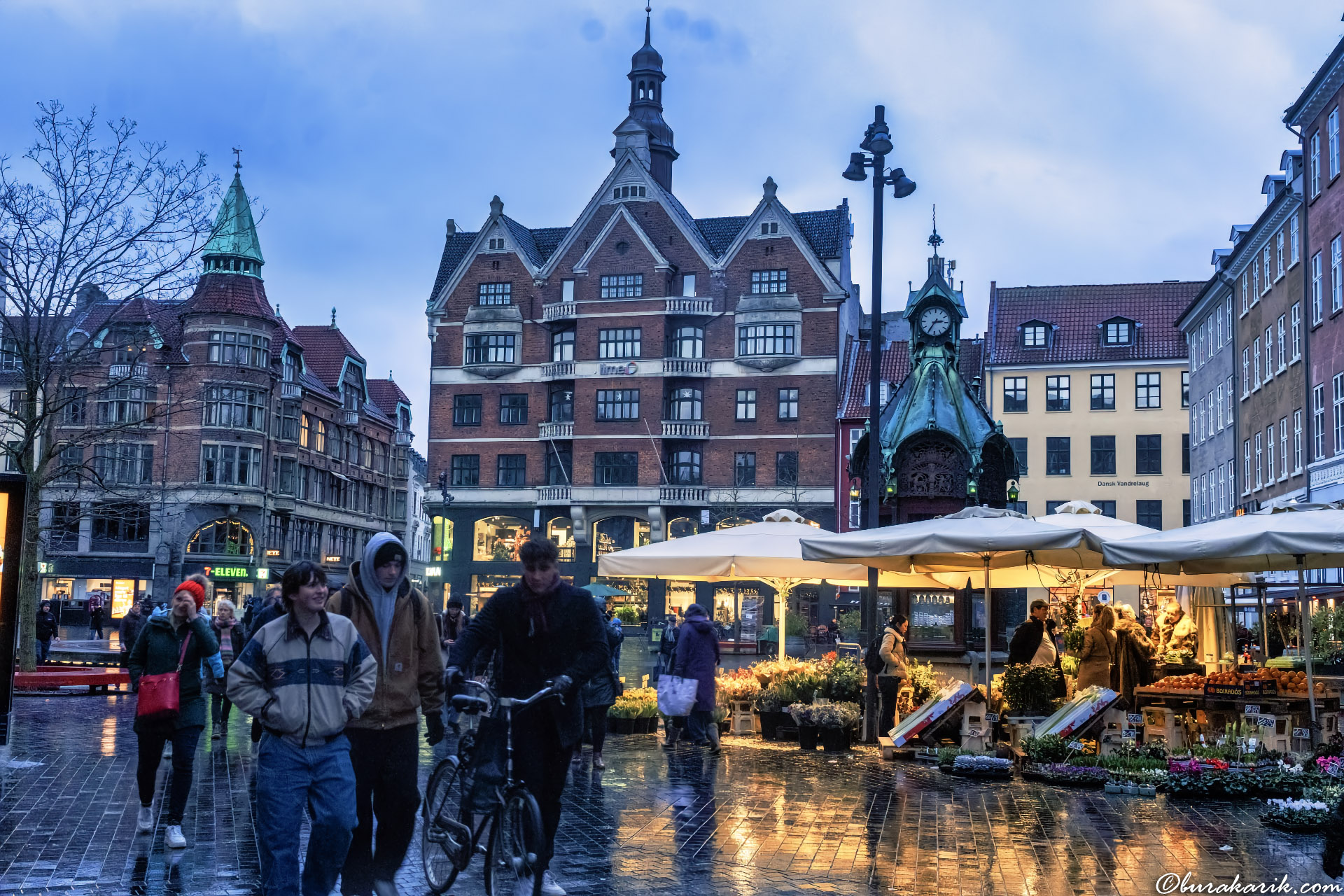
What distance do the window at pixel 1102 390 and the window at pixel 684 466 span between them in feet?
56.6

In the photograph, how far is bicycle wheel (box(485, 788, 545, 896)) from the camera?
7.37 metres

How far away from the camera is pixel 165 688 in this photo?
31.6ft

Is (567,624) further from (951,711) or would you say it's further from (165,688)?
(951,711)

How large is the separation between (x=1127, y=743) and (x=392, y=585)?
29.1 feet

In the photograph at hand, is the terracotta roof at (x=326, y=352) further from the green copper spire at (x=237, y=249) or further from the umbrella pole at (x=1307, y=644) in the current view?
the umbrella pole at (x=1307, y=644)

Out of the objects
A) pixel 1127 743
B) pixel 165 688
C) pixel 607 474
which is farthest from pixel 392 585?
pixel 607 474

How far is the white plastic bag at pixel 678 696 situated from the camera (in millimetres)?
15844

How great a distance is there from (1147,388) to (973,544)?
1902 inches

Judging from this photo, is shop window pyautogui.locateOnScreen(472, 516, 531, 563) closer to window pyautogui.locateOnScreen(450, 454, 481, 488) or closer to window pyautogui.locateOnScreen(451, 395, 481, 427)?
window pyautogui.locateOnScreen(450, 454, 481, 488)

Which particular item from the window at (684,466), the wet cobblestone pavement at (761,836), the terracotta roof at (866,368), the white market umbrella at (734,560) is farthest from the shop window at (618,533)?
the wet cobblestone pavement at (761,836)

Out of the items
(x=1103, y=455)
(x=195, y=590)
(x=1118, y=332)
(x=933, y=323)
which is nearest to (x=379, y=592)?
(x=195, y=590)

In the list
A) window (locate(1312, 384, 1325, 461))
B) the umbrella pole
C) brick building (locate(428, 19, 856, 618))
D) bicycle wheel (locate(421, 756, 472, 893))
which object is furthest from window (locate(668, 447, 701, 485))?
bicycle wheel (locate(421, 756, 472, 893))

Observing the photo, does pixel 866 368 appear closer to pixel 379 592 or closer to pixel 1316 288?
pixel 1316 288

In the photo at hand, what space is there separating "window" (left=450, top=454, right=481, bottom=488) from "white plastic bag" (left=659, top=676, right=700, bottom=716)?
4376 centimetres
